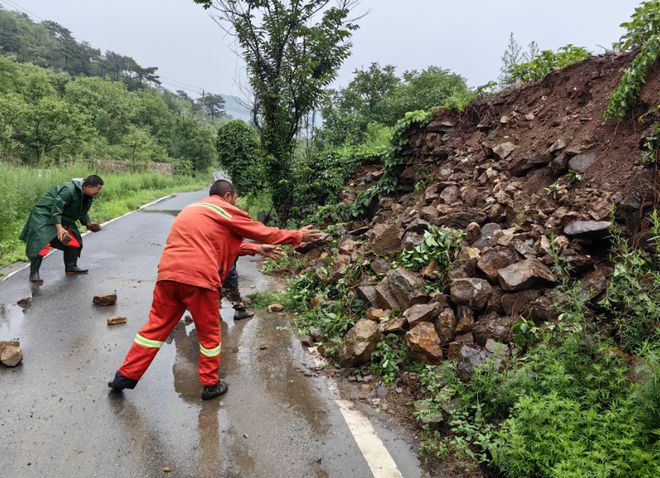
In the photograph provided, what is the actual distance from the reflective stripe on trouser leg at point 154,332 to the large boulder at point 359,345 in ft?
5.44

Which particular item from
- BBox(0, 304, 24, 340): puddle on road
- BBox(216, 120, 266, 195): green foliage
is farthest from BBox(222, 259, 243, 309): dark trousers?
BBox(216, 120, 266, 195): green foliage

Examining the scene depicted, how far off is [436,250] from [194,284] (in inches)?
109

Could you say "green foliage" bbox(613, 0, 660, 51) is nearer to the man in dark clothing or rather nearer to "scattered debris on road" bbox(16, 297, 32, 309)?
the man in dark clothing

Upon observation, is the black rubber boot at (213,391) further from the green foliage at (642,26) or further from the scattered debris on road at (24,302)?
the green foliage at (642,26)

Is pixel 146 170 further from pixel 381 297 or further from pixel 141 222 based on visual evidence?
pixel 381 297

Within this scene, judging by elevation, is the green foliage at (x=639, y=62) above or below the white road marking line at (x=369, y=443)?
above

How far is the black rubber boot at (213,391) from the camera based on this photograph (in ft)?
11.6

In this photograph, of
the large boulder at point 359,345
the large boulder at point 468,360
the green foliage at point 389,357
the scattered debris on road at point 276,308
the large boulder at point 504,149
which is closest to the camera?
the large boulder at point 468,360

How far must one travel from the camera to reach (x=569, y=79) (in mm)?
6203

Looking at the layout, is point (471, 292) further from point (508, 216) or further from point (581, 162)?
point (581, 162)

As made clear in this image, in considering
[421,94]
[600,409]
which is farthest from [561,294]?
[421,94]

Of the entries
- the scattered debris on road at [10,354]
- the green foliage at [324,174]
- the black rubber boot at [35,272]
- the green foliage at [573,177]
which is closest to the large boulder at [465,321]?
the green foliage at [573,177]

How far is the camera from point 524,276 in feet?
12.6

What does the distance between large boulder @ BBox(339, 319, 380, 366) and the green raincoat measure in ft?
16.8
